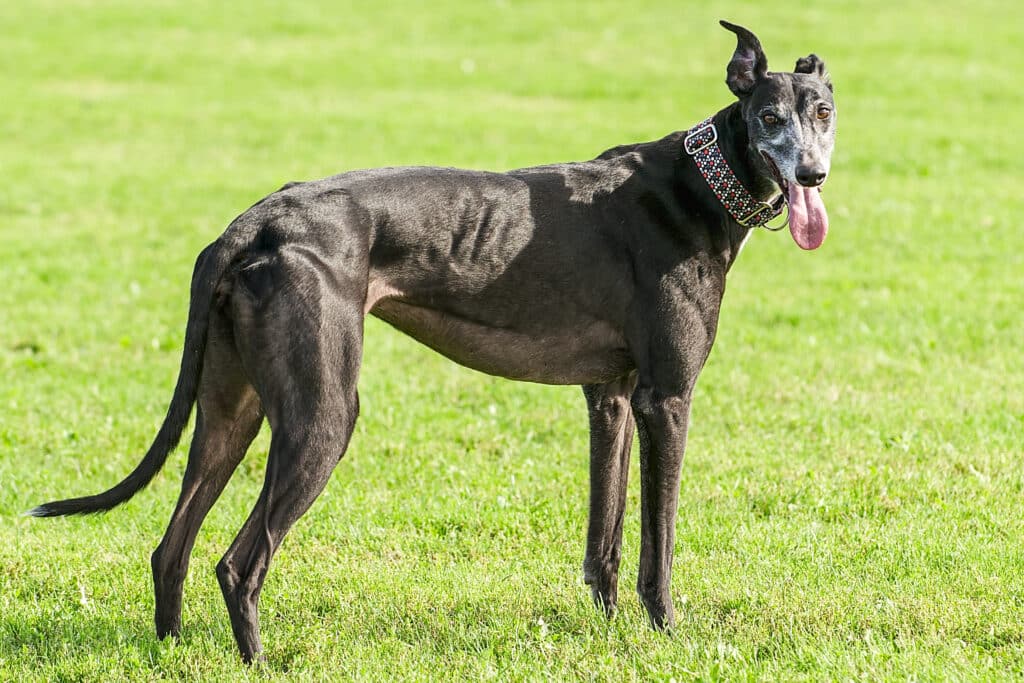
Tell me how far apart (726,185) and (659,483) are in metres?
1.21

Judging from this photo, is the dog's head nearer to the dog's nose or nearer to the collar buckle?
the dog's nose

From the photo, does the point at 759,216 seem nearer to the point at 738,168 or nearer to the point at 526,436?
the point at 738,168

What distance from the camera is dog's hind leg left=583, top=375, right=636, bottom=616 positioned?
554 centimetres

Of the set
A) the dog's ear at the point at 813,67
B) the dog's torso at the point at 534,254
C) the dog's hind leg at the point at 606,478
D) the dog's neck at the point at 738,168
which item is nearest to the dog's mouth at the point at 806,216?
the dog's neck at the point at 738,168

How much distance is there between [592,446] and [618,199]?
1096 mm

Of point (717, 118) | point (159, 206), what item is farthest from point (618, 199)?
point (159, 206)

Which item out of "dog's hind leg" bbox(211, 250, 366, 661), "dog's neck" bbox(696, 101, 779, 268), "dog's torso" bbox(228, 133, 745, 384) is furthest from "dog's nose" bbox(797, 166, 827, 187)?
"dog's hind leg" bbox(211, 250, 366, 661)

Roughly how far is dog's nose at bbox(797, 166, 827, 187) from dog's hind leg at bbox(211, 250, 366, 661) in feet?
5.46

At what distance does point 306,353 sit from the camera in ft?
14.9

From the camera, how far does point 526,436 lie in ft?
25.2

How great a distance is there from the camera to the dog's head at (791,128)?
4.91 m

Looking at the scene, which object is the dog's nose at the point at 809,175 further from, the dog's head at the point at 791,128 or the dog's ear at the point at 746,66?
the dog's ear at the point at 746,66

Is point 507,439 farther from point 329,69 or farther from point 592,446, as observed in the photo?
point 329,69

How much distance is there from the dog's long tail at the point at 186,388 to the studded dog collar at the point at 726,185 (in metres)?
1.90
